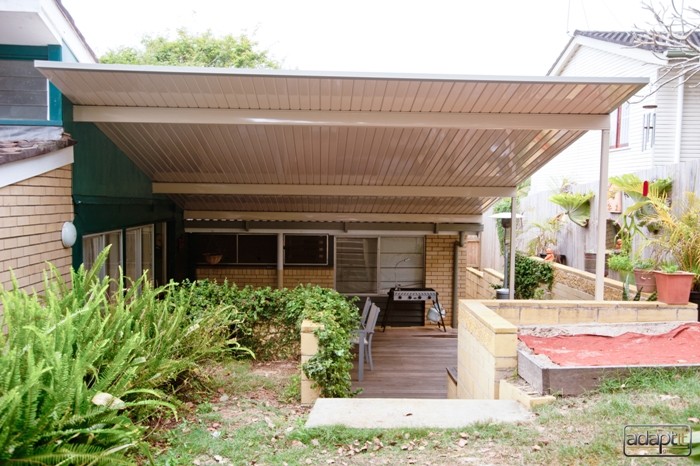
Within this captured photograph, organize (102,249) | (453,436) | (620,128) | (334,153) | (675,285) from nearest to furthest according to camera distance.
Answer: (453,436) → (675,285) → (102,249) → (334,153) → (620,128)

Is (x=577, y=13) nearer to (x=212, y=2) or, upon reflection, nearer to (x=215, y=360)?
(x=215, y=360)

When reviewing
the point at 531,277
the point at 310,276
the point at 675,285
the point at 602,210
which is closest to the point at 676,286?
the point at 675,285

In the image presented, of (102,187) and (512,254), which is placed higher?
(102,187)

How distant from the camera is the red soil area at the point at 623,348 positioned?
4496 millimetres

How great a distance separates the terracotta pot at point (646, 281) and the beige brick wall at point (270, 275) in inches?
247

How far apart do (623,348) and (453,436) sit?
238 cm

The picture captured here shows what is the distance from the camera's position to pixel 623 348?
4969 millimetres

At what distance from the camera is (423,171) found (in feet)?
27.1

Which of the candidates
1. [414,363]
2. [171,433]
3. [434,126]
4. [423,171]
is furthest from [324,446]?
[423,171]

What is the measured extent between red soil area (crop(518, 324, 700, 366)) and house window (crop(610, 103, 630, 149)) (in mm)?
7863

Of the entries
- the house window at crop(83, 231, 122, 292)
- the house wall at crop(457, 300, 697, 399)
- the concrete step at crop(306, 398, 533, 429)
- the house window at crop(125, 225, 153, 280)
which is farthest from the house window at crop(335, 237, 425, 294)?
the concrete step at crop(306, 398, 533, 429)

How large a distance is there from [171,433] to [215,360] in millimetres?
1550

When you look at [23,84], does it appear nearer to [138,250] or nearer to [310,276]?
[138,250]

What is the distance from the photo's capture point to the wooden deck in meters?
6.83
